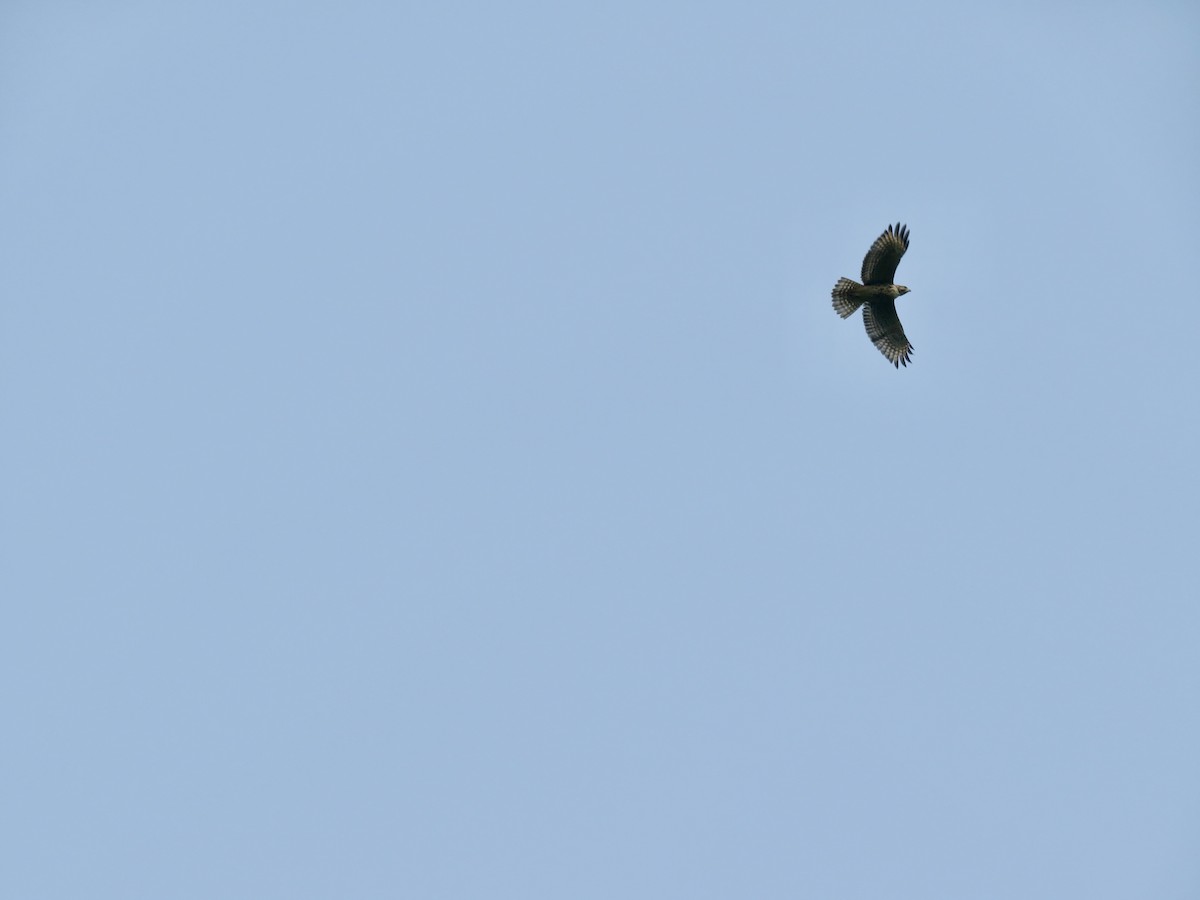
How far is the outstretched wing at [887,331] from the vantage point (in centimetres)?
4434

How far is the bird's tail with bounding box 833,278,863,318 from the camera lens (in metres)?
43.8

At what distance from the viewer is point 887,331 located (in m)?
44.6

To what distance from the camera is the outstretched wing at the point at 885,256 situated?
42.0m

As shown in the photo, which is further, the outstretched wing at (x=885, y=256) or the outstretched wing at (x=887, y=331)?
the outstretched wing at (x=887, y=331)

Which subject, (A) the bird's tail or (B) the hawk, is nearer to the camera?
(B) the hawk

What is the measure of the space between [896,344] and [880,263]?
10.2ft

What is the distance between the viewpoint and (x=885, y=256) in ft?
140

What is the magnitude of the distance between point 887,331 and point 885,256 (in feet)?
9.51

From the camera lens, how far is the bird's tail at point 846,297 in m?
43.8

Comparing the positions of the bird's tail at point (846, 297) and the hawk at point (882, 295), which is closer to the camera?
the hawk at point (882, 295)

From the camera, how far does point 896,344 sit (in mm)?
44750

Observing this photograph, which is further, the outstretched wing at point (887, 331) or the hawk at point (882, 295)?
the outstretched wing at point (887, 331)

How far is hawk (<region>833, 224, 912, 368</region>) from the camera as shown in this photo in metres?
42.2

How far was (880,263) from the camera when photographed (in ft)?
140
